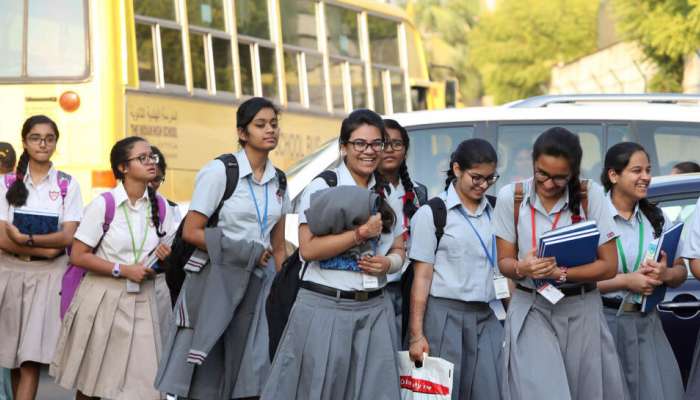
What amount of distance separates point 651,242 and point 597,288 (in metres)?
0.56

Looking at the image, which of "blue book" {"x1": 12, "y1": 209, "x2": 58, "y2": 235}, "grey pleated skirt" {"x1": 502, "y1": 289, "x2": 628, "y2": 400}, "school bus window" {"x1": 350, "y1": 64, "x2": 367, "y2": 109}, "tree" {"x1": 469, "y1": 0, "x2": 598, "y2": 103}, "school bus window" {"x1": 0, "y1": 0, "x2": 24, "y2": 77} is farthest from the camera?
"tree" {"x1": 469, "y1": 0, "x2": 598, "y2": 103}

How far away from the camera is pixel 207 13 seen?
47.4 feet

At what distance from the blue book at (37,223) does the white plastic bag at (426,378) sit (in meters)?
2.93

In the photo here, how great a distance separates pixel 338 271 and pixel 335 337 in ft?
0.93

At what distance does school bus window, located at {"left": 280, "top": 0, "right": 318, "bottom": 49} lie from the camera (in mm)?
15758

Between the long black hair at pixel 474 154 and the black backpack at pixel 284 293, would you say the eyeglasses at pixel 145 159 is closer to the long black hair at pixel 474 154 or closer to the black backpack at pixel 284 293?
the black backpack at pixel 284 293

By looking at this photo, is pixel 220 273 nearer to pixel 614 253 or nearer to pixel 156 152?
pixel 156 152

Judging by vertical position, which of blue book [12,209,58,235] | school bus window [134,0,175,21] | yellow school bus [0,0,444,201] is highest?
school bus window [134,0,175,21]

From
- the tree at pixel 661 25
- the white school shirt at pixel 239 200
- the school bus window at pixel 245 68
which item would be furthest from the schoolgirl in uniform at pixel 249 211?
the tree at pixel 661 25

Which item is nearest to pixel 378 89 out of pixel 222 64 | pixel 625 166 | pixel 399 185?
pixel 222 64

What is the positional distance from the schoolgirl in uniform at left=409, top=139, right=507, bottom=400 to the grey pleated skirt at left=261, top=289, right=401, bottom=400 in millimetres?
494

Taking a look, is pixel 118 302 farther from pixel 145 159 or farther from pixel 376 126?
pixel 376 126

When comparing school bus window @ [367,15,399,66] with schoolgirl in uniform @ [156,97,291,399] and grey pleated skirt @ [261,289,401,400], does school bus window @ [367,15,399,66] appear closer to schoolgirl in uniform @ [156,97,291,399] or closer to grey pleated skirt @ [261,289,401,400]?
schoolgirl in uniform @ [156,97,291,399]

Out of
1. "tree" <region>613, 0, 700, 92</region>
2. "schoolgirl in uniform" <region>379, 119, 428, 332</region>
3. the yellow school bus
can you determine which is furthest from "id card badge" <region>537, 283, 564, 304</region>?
"tree" <region>613, 0, 700, 92</region>
